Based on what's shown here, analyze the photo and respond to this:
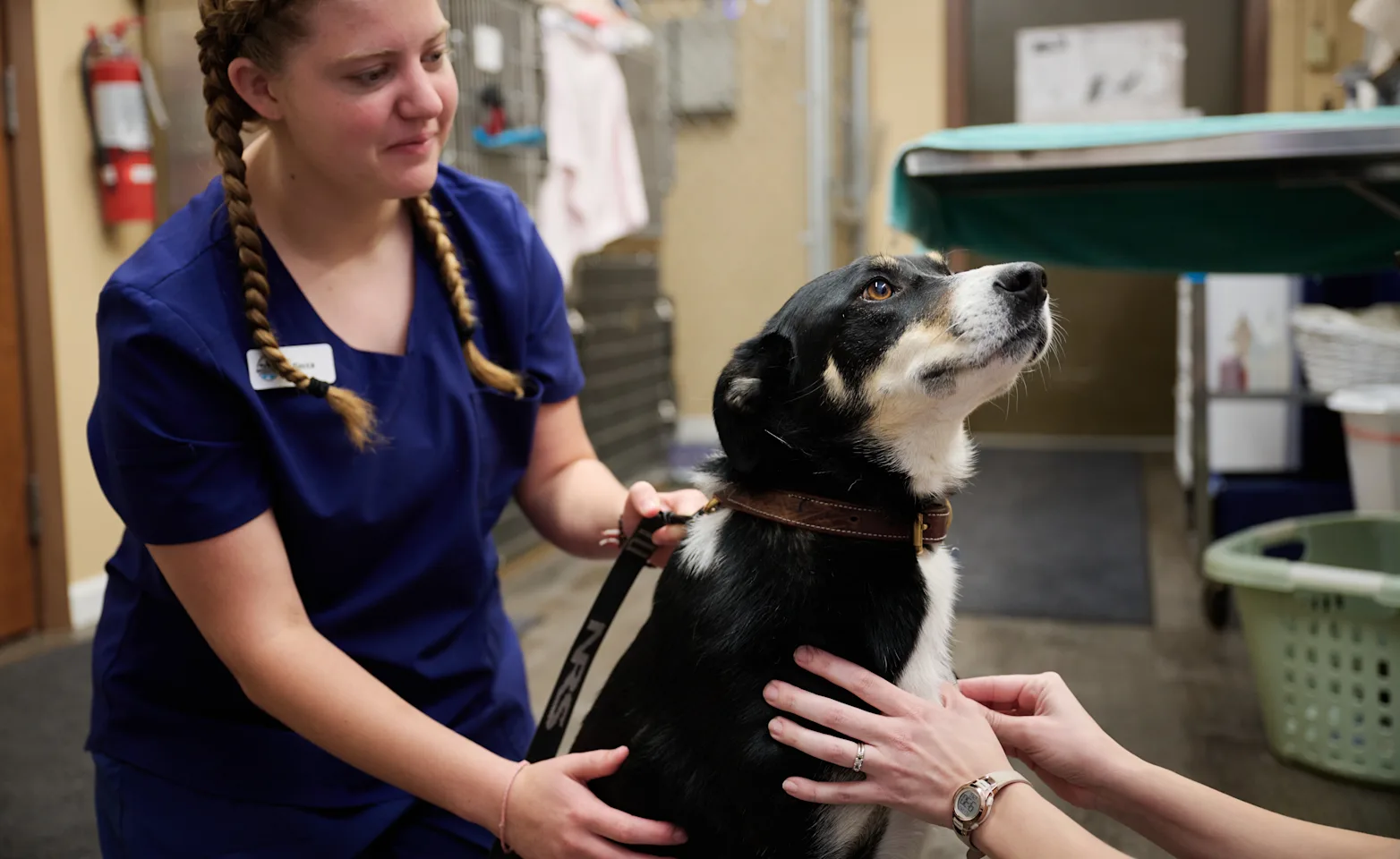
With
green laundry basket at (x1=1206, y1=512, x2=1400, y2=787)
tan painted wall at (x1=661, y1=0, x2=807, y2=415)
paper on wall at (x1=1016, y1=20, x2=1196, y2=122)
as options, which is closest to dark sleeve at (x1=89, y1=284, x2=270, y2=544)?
green laundry basket at (x1=1206, y1=512, x2=1400, y2=787)

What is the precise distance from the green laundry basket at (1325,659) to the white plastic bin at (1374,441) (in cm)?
55

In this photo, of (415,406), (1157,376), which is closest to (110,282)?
(415,406)

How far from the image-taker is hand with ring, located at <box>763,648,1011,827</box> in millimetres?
904

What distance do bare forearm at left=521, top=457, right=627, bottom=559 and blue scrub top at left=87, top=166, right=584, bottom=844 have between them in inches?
2.8

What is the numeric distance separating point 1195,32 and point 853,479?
4.89m

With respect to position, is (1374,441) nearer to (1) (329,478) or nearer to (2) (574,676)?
(2) (574,676)

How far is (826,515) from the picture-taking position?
1.00 m

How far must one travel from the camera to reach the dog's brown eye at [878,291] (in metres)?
1.08

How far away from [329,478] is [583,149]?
8.47 feet

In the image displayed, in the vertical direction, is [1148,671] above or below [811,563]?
below

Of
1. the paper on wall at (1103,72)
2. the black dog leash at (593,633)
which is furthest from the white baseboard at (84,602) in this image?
the paper on wall at (1103,72)

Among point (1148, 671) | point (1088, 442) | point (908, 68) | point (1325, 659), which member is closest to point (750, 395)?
point (1325, 659)

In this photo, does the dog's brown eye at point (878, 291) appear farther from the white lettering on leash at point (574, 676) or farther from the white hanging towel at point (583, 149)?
the white hanging towel at point (583, 149)

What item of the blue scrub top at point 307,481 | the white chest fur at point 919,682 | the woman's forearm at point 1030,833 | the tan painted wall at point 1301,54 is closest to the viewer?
the woman's forearm at point 1030,833
